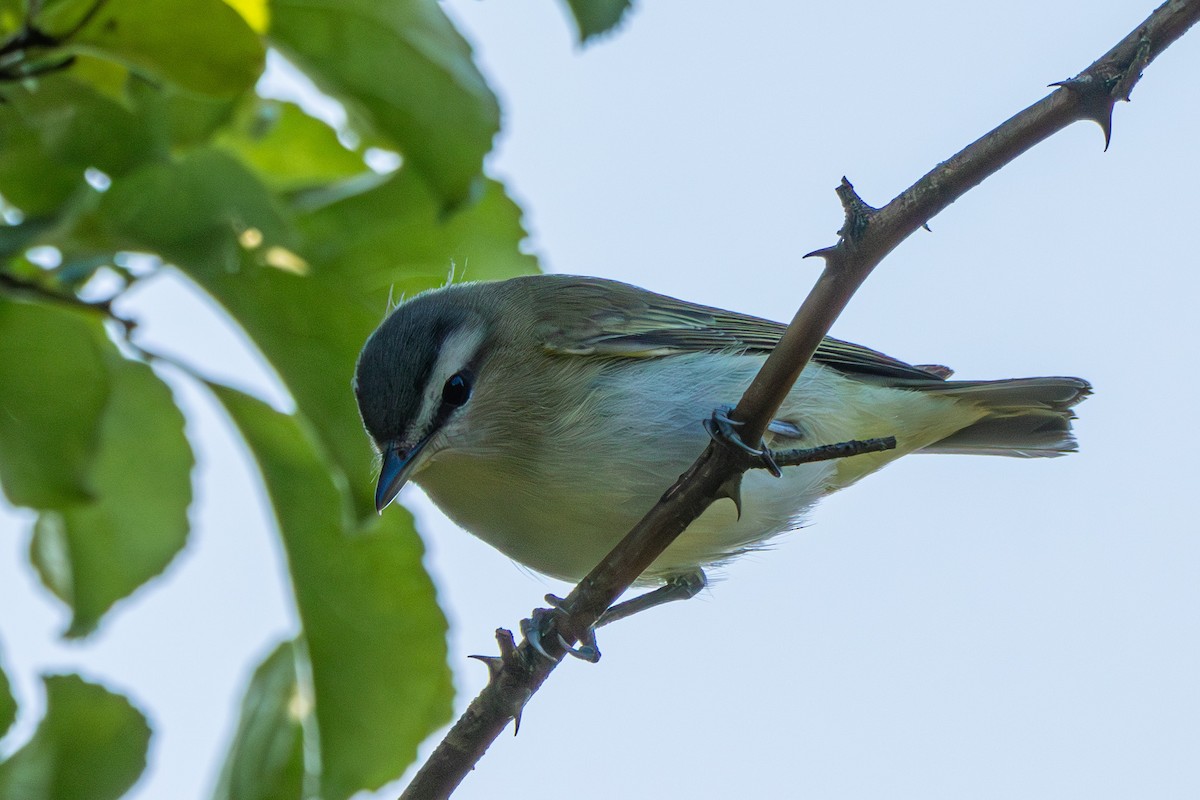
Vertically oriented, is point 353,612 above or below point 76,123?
below

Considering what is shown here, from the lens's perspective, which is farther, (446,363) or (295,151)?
(446,363)

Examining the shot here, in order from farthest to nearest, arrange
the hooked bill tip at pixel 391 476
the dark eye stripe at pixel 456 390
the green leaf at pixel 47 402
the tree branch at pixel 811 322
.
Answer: the dark eye stripe at pixel 456 390 < the hooked bill tip at pixel 391 476 < the green leaf at pixel 47 402 < the tree branch at pixel 811 322

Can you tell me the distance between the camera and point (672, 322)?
3693 millimetres

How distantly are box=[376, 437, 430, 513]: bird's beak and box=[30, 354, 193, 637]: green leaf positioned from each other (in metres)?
0.40

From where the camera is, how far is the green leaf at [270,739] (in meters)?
2.33

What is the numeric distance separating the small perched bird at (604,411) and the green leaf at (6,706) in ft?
2.73

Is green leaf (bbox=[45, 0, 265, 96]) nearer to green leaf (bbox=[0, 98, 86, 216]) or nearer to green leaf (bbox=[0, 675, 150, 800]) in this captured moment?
green leaf (bbox=[0, 98, 86, 216])

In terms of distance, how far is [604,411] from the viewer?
10.5 feet

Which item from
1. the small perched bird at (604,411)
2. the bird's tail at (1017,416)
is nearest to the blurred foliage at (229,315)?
the small perched bird at (604,411)

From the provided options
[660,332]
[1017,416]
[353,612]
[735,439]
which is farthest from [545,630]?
[1017,416]

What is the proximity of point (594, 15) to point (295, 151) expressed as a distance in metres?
1.00

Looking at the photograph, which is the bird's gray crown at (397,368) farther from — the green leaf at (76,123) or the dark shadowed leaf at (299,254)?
the green leaf at (76,123)

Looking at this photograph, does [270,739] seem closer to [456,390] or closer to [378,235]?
Answer: [378,235]

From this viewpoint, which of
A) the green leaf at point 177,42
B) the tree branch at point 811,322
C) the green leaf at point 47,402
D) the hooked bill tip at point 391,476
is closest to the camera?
the tree branch at point 811,322
